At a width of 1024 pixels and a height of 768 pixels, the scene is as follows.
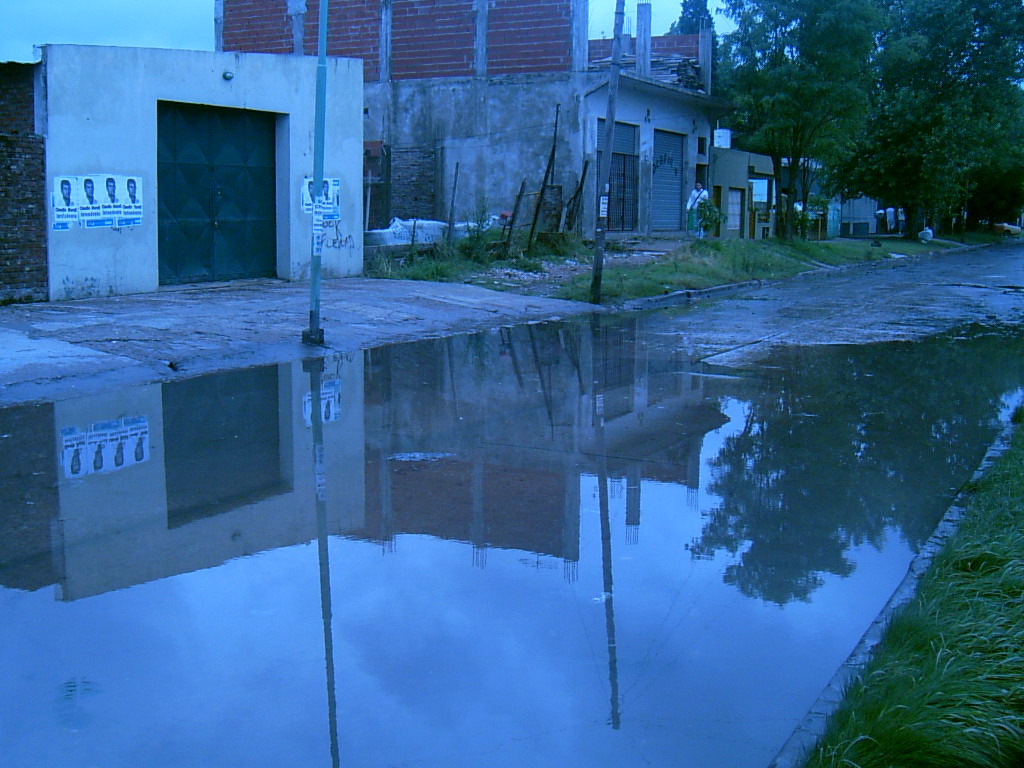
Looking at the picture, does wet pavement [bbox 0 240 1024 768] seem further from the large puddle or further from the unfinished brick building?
the unfinished brick building

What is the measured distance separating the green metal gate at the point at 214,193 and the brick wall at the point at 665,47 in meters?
21.3

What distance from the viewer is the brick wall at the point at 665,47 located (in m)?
39.4

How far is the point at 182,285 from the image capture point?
62.0ft

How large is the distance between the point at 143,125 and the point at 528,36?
14.9 meters

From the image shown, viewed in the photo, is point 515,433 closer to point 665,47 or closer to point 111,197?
point 111,197

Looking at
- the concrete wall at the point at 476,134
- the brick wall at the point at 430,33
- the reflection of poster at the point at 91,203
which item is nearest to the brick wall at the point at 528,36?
the brick wall at the point at 430,33

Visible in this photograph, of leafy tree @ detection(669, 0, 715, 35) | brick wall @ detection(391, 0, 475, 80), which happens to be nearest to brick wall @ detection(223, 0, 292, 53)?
brick wall @ detection(391, 0, 475, 80)

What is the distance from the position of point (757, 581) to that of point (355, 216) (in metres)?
17.3

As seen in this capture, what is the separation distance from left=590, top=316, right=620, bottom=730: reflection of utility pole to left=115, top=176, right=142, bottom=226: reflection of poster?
836 cm

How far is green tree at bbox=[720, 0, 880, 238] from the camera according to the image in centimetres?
3366

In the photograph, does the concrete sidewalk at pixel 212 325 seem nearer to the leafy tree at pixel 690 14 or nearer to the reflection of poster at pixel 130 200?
the reflection of poster at pixel 130 200

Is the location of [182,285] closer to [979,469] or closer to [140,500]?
[140,500]

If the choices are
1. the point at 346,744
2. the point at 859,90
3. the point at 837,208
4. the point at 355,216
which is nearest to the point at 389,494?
the point at 346,744

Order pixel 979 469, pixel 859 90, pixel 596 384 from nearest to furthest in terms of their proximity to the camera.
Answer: pixel 979 469, pixel 596 384, pixel 859 90
